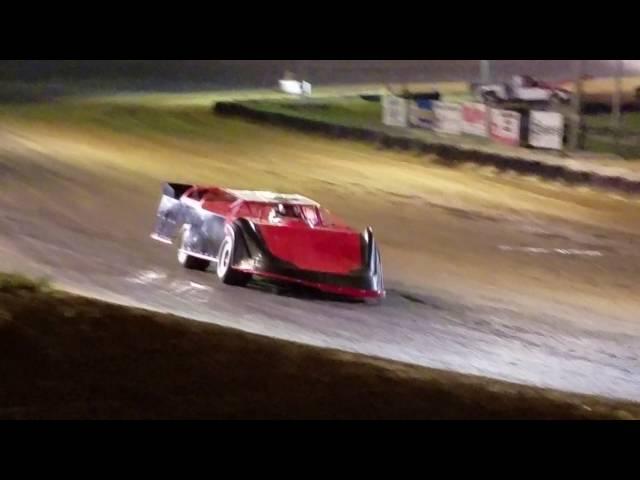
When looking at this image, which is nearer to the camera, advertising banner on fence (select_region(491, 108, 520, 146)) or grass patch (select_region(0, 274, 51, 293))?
grass patch (select_region(0, 274, 51, 293))

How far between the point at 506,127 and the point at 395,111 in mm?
1769

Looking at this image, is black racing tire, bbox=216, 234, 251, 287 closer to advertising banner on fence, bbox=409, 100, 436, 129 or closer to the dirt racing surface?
the dirt racing surface

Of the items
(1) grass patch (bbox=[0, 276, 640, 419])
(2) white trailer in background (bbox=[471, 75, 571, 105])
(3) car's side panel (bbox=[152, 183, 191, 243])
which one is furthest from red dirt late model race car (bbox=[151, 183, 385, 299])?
(2) white trailer in background (bbox=[471, 75, 571, 105])

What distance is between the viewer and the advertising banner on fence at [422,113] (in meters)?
18.5

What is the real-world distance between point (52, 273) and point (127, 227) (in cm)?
139

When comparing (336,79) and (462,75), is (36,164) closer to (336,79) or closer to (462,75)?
(336,79)

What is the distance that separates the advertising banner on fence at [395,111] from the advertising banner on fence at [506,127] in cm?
139

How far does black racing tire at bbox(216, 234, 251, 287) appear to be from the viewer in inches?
366

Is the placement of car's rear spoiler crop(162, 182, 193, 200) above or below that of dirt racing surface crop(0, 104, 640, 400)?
above

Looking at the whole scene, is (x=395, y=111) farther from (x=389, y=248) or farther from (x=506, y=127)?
(x=389, y=248)

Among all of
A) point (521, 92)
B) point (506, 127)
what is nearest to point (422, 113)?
point (506, 127)

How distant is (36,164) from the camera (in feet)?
40.8

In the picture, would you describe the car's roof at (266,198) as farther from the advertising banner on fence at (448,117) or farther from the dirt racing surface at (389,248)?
the advertising banner on fence at (448,117)

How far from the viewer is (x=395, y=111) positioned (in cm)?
1864
